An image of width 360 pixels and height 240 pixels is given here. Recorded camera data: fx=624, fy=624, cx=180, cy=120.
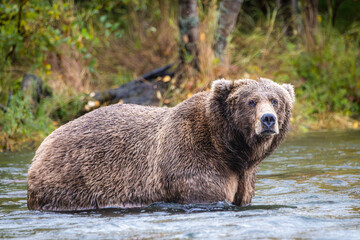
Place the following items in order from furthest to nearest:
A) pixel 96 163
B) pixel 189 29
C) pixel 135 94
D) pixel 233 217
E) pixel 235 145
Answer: pixel 135 94, pixel 189 29, pixel 96 163, pixel 235 145, pixel 233 217

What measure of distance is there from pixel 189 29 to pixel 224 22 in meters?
0.94

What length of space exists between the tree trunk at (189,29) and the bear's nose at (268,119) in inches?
291

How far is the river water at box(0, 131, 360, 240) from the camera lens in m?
4.87

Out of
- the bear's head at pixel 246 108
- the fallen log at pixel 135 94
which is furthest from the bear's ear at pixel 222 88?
the fallen log at pixel 135 94

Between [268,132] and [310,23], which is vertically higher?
[310,23]

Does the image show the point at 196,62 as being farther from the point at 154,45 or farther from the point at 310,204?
the point at 310,204

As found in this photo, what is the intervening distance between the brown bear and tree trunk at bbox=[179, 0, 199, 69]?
6262 mm

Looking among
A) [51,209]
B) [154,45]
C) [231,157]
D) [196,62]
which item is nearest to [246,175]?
[231,157]

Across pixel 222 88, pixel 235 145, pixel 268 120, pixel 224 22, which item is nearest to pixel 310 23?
pixel 224 22

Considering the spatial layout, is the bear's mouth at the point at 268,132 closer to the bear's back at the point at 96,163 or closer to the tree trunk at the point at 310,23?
the bear's back at the point at 96,163

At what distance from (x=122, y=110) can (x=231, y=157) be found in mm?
1489

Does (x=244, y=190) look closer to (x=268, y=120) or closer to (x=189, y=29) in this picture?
(x=268, y=120)

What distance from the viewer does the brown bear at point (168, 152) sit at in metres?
5.88

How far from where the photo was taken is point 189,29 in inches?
512
